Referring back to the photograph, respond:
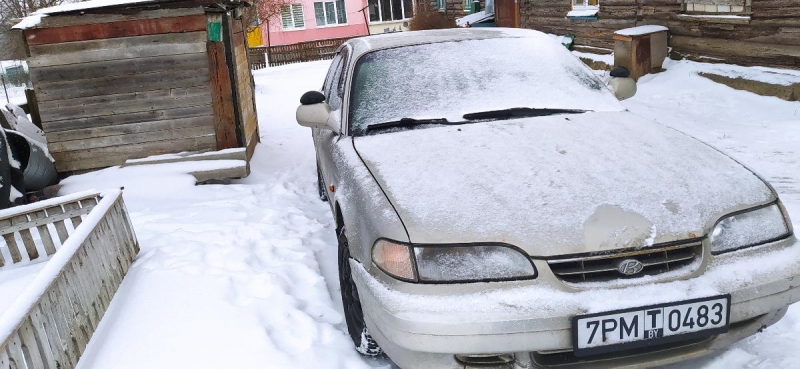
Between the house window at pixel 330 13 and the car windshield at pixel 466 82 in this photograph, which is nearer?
the car windshield at pixel 466 82

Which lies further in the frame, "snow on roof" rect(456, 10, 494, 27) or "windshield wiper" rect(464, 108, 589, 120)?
"snow on roof" rect(456, 10, 494, 27)

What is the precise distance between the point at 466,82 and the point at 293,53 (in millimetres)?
26054

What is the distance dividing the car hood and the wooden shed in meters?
4.39

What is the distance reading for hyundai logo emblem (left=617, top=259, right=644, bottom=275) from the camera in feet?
7.23

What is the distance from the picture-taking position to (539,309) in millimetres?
2133

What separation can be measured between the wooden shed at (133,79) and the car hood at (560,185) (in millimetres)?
4389

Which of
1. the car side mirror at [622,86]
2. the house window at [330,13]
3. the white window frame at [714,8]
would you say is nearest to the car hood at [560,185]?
the car side mirror at [622,86]

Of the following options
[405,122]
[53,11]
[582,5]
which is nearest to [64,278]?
[405,122]

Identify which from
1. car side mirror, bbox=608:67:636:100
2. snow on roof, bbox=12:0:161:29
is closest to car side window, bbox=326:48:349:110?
car side mirror, bbox=608:67:636:100

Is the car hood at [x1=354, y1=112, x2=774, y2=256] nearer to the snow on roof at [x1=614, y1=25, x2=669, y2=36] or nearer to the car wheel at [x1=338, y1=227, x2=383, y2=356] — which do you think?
the car wheel at [x1=338, y1=227, x2=383, y2=356]

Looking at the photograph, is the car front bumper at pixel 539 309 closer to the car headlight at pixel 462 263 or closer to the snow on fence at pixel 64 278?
the car headlight at pixel 462 263

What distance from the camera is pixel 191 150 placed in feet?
23.4

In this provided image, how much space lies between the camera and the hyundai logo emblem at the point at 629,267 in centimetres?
221

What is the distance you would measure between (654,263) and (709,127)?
6.39 meters
